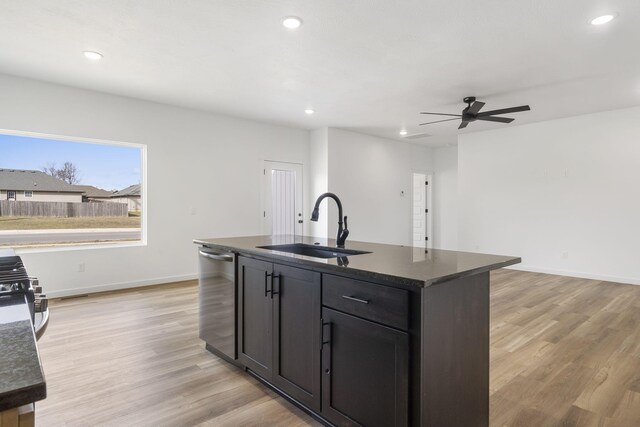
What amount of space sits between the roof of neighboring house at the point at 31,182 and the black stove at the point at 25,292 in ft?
11.7

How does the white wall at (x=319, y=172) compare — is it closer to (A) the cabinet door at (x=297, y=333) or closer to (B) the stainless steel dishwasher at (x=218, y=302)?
(B) the stainless steel dishwasher at (x=218, y=302)

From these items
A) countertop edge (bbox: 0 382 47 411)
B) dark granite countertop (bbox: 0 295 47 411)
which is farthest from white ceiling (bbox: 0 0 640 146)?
countertop edge (bbox: 0 382 47 411)

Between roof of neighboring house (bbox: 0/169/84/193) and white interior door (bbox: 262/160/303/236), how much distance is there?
2809mm

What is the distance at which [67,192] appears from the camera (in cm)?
480

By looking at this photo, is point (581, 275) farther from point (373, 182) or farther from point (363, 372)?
point (363, 372)

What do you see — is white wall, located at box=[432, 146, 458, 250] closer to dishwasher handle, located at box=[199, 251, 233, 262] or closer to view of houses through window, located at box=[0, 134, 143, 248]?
view of houses through window, located at box=[0, 134, 143, 248]

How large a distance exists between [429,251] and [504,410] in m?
1.00

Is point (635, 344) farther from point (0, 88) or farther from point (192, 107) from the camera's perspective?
point (0, 88)

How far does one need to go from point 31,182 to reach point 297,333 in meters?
4.42

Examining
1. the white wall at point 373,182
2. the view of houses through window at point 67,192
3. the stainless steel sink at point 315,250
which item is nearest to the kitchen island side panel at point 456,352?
the stainless steel sink at point 315,250

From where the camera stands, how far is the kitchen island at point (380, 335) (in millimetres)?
1473

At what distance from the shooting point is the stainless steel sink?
2377 mm

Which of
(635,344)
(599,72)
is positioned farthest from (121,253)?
(599,72)

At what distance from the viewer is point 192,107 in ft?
17.7
